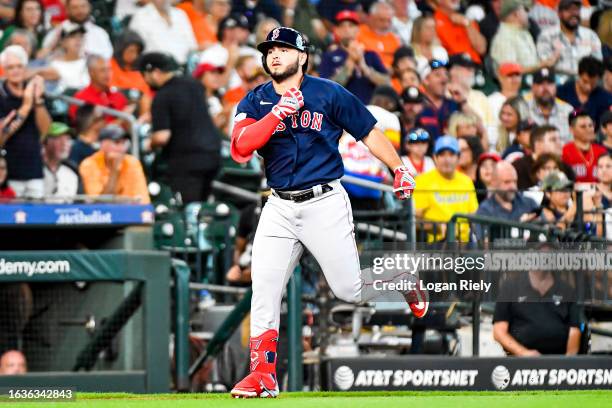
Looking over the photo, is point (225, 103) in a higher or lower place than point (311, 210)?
higher

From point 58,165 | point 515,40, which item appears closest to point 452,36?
point 515,40

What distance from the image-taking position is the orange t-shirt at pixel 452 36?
41.6 ft

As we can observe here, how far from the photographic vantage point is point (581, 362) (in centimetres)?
713

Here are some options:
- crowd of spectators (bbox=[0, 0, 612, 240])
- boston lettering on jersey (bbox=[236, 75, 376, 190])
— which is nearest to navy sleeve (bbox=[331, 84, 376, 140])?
boston lettering on jersey (bbox=[236, 75, 376, 190])

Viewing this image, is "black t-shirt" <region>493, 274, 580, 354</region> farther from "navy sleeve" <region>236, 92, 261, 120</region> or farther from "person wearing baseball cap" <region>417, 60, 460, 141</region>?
"person wearing baseball cap" <region>417, 60, 460, 141</region>

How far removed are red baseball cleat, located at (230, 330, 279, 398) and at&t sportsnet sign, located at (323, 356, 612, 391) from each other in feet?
4.93

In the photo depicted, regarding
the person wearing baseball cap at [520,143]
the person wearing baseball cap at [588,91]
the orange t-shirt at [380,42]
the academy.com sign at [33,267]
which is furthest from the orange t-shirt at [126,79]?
the person wearing baseball cap at [588,91]

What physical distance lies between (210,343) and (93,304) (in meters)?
1.00

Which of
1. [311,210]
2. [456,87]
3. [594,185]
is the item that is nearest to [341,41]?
[456,87]

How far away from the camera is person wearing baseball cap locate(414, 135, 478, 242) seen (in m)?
8.66

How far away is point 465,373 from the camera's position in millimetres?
7098

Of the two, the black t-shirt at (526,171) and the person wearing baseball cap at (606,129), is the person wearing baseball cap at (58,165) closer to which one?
the black t-shirt at (526,171)

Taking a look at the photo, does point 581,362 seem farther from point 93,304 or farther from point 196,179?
point 196,179

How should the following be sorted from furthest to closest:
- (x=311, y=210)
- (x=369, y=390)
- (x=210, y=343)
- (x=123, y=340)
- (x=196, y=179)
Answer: (x=196, y=179) → (x=210, y=343) → (x=123, y=340) → (x=369, y=390) → (x=311, y=210)
